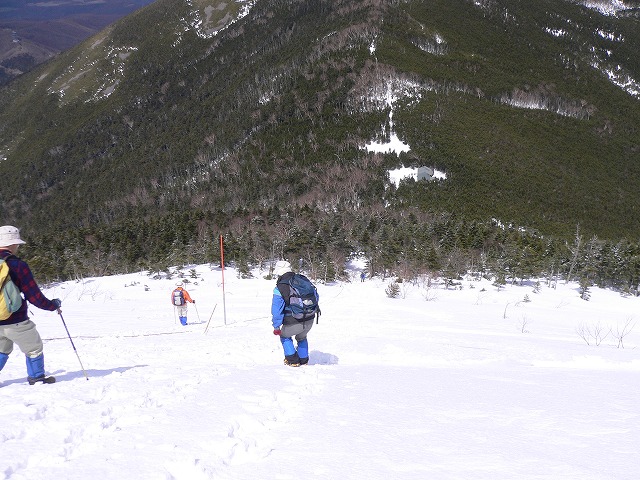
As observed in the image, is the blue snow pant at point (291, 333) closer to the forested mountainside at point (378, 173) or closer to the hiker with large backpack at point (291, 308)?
the hiker with large backpack at point (291, 308)

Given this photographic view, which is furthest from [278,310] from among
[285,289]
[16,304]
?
[16,304]

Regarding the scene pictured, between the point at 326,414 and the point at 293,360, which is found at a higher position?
the point at 326,414

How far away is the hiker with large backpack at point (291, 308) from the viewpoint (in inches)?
278

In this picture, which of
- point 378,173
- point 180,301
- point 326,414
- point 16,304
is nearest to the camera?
point 326,414

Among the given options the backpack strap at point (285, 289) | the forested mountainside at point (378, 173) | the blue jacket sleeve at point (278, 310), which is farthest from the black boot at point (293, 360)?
the forested mountainside at point (378, 173)

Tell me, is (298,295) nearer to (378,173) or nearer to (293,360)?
(293,360)

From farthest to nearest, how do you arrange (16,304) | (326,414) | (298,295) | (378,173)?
(378,173) → (298,295) → (16,304) → (326,414)

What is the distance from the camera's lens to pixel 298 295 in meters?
7.15

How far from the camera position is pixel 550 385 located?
5754 millimetres

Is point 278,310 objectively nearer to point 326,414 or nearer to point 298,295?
point 298,295

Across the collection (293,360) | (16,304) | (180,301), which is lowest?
(180,301)

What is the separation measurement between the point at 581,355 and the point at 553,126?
18843 centimetres

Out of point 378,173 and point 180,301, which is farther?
point 378,173

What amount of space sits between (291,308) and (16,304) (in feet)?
13.0
